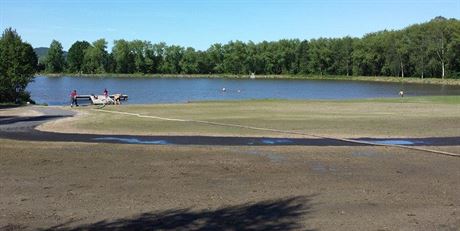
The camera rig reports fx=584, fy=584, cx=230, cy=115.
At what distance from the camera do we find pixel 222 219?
955 centimetres

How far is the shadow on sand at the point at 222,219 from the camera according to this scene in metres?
9.02

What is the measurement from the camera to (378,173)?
14445 millimetres

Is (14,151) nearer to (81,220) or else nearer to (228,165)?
(228,165)

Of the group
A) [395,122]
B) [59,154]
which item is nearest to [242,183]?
[59,154]

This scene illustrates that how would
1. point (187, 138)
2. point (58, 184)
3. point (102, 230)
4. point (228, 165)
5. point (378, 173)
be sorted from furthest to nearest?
point (187, 138) < point (228, 165) < point (378, 173) < point (58, 184) < point (102, 230)

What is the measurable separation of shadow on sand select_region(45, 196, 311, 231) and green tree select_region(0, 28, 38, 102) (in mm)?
44742

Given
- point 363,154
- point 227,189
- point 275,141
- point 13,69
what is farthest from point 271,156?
point 13,69

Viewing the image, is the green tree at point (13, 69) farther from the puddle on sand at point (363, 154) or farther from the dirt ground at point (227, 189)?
the puddle on sand at point (363, 154)

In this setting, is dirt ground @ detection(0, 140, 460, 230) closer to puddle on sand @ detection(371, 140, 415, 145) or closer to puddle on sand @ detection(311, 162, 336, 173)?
puddle on sand @ detection(311, 162, 336, 173)

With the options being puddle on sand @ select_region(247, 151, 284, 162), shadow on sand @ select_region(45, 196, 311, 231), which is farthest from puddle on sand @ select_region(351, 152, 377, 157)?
shadow on sand @ select_region(45, 196, 311, 231)

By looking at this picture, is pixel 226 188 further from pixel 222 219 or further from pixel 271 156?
pixel 271 156

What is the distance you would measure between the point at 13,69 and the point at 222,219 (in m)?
46.7

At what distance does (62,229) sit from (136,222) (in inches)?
45.1

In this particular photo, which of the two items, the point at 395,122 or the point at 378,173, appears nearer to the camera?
the point at 378,173
